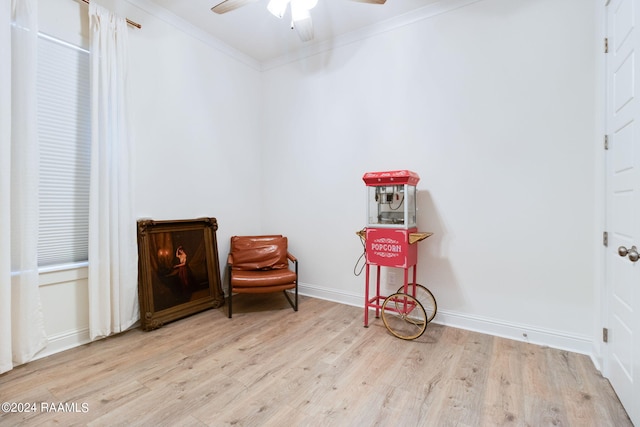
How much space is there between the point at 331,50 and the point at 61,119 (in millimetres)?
2843

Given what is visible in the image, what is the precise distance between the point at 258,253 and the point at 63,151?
2051 mm

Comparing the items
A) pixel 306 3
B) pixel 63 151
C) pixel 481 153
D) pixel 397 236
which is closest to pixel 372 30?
pixel 306 3

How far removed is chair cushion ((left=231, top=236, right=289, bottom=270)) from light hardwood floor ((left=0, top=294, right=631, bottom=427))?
0.87m

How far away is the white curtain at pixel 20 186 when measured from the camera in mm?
1984

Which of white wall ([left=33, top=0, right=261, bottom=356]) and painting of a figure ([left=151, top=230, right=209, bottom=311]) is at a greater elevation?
white wall ([left=33, top=0, right=261, bottom=356])

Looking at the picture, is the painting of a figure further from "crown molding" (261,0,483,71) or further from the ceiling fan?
"crown molding" (261,0,483,71)

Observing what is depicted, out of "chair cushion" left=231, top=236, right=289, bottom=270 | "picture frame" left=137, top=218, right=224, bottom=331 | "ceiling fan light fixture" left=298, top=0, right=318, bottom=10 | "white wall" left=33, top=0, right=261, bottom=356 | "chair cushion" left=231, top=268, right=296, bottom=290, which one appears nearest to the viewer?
"ceiling fan light fixture" left=298, top=0, right=318, bottom=10

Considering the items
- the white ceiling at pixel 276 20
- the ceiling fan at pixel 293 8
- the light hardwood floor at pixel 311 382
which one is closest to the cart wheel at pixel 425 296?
the light hardwood floor at pixel 311 382

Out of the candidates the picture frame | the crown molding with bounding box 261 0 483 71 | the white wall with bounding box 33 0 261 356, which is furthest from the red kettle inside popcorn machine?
the white wall with bounding box 33 0 261 356

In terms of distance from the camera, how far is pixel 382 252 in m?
2.75

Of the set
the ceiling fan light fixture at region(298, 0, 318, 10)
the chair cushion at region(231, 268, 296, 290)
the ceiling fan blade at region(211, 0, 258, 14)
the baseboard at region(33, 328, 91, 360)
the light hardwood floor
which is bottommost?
the light hardwood floor

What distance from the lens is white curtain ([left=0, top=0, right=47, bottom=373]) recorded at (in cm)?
198

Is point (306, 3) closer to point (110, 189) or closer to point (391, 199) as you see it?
point (391, 199)

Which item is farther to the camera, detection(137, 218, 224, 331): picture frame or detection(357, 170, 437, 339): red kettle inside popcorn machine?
detection(137, 218, 224, 331): picture frame
